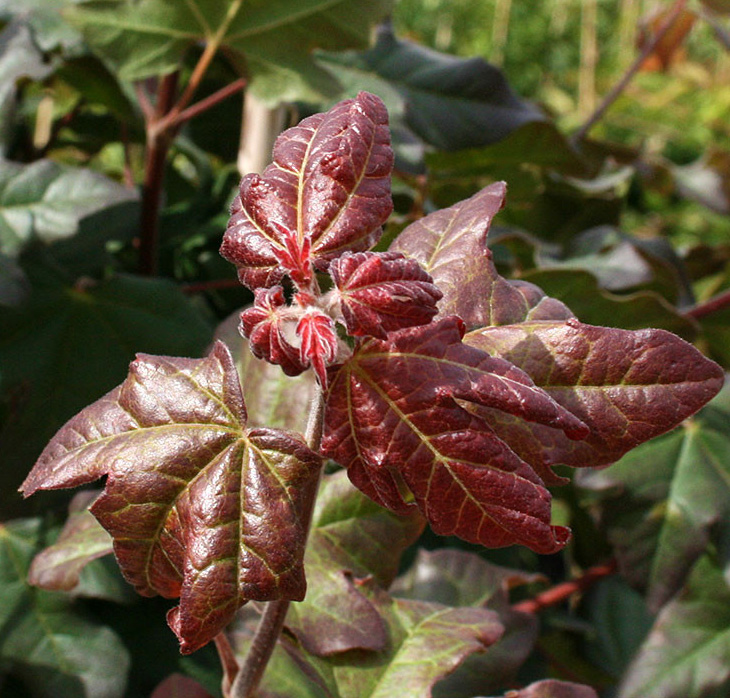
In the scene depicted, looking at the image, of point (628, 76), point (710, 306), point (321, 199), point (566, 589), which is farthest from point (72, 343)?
point (628, 76)

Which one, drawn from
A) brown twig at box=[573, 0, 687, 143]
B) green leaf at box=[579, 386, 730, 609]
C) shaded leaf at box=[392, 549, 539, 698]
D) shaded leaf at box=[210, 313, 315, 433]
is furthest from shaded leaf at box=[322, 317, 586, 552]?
brown twig at box=[573, 0, 687, 143]

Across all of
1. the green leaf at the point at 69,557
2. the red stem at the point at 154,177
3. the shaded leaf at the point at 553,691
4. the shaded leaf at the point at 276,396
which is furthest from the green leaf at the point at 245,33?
the shaded leaf at the point at 553,691

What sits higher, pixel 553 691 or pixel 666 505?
pixel 553 691

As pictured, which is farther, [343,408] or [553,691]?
[553,691]

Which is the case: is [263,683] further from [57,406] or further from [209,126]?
[209,126]

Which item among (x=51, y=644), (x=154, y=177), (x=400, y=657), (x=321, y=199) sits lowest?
(x=51, y=644)

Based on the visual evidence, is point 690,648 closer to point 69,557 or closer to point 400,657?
point 400,657

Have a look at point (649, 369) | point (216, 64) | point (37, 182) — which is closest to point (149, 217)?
point (37, 182)

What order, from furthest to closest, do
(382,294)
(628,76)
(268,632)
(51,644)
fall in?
(628,76)
(51,644)
(268,632)
(382,294)
